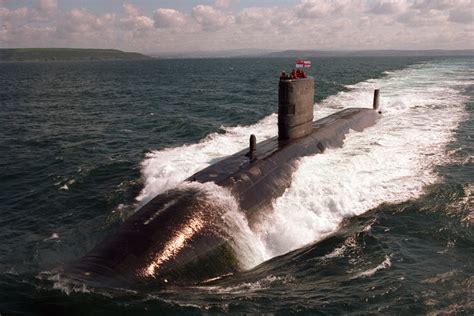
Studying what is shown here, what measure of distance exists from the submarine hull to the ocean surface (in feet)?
1.41

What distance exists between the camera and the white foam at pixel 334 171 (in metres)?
13.0

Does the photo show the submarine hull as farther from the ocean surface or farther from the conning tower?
the conning tower

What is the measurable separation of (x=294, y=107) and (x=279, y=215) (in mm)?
6436

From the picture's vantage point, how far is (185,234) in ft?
35.6

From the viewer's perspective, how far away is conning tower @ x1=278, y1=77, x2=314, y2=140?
17781 mm

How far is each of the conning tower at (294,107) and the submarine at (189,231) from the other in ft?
1.32

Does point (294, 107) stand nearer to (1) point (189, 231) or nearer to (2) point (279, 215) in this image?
(2) point (279, 215)

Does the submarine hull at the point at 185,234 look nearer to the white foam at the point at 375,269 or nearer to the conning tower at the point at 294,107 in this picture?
the white foam at the point at 375,269

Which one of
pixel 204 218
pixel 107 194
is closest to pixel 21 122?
pixel 107 194

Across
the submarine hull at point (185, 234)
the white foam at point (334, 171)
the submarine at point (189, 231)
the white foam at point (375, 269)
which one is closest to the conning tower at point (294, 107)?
the submarine at point (189, 231)

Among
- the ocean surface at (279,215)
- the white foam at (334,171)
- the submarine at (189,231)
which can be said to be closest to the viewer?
the ocean surface at (279,215)

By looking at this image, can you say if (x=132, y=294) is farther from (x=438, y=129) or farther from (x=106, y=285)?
(x=438, y=129)

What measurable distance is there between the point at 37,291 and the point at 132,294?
199 centimetres

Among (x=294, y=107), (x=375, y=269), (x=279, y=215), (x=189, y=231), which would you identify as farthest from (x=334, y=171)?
(x=189, y=231)
